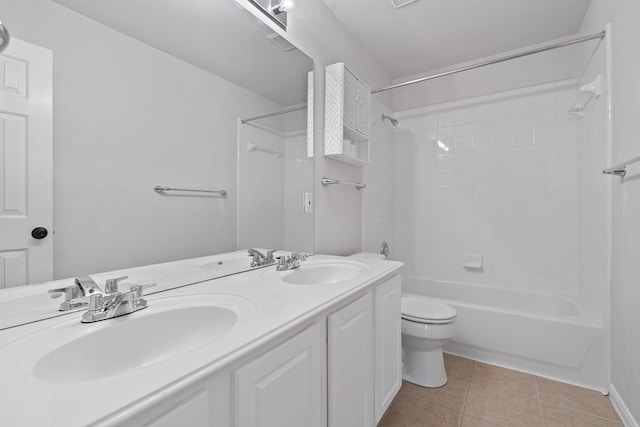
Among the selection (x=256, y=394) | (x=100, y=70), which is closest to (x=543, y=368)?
(x=256, y=394)

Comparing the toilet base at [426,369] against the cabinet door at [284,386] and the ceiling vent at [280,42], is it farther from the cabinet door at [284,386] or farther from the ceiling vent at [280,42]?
the ceiling vent at [280,42]

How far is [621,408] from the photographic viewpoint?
1.49m

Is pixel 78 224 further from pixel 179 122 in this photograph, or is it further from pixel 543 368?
pixel 543 368

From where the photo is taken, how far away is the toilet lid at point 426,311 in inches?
69.5

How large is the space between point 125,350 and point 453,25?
266 centimetres

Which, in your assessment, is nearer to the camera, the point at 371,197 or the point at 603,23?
the point at 603,23

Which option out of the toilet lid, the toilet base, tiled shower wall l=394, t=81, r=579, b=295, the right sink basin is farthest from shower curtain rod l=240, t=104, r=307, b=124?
the toilet base

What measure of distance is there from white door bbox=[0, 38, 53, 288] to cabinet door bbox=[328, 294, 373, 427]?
2.72ft

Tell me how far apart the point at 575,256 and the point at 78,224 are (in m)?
3.05

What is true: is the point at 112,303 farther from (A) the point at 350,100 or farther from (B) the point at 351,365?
(A) the point at 350,100

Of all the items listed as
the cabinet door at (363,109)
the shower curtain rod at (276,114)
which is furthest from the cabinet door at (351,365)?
the cabinet door at (363,109)

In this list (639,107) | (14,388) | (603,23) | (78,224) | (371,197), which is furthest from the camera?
(371,197)

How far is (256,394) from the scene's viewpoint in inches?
25.9

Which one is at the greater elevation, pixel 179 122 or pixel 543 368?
pixel 179 122
